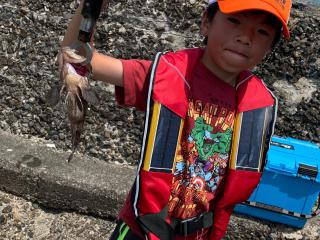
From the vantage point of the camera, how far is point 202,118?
1900mm

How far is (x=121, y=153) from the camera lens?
11.8 feet

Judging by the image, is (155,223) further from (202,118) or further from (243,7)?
(243,7)

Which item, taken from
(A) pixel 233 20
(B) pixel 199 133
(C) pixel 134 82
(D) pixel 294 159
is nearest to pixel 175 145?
(B) pixel 199 133

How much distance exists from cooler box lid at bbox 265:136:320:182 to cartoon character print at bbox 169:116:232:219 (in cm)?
112

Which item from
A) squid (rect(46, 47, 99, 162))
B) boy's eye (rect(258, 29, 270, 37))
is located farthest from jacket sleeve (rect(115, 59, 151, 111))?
boy's eye (rect(258, 29, 270, 37))

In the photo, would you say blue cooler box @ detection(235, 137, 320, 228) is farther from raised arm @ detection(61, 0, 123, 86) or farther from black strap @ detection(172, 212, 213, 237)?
raised arm @ detection(61, 0, 123, 86)

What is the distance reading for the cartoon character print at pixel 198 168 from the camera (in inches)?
75.2

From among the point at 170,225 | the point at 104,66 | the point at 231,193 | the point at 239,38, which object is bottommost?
the point at 170,225

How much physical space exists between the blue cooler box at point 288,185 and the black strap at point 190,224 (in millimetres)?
1101

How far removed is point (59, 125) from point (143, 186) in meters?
1.91

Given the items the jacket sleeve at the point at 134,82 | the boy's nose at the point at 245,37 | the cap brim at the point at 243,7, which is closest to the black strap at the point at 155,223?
the jacket sleeve at the point at 134,82

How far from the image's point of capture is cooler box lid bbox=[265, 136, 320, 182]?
2.97 m

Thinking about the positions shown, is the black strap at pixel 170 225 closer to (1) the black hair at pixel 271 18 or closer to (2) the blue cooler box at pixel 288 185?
(1) the black hair at pixel 271 18

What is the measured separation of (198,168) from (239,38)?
609 millimetres
